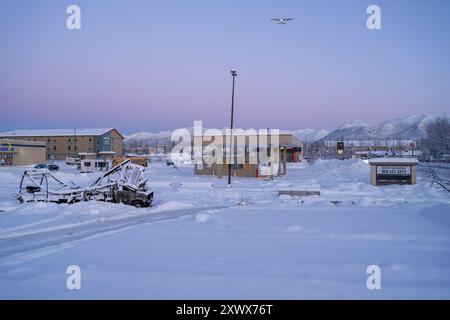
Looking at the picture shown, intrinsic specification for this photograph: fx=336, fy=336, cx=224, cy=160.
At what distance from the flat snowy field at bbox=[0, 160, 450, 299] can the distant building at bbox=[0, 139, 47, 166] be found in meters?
52.5

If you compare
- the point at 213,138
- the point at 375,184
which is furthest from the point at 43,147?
the point at 375,184

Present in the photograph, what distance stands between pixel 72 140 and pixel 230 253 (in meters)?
90.6

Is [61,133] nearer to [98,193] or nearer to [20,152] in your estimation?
[20,152]

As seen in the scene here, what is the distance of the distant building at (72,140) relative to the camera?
87375mm

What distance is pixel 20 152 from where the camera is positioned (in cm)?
6175

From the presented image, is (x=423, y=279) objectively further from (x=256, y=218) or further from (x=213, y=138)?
(x=213, y=138)

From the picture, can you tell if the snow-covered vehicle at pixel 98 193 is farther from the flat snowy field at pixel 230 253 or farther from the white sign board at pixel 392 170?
the white sign board at pixel 392 170

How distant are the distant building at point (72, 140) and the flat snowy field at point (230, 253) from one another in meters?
77.5

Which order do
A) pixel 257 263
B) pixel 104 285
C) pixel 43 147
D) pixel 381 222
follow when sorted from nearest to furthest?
pixel 104 285 → pixel 257 263 → pixel 381 222 → pixel 43 147

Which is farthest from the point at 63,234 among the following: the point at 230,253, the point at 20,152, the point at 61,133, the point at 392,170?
the point at 61,133

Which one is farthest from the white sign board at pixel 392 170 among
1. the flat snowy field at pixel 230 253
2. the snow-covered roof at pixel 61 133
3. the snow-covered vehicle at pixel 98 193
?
the snow-covered roof at pixel 61 133

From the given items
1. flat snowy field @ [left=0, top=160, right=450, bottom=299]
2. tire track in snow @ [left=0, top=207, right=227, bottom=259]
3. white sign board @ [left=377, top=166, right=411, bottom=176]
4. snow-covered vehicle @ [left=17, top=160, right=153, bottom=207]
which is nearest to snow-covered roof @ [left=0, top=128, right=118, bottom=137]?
snow-covered vehicle @ [left=17, top=160, right=153, bottom=207]
